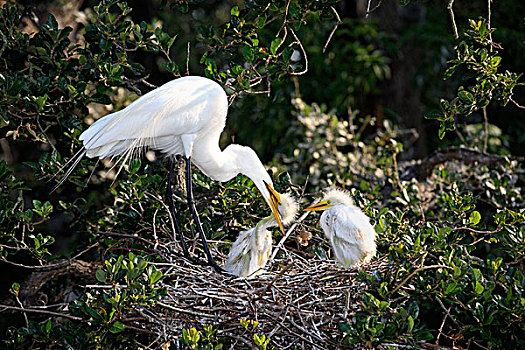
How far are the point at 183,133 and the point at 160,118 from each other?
144 mm

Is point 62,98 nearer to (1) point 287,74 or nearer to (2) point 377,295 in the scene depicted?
(1) point 287,74

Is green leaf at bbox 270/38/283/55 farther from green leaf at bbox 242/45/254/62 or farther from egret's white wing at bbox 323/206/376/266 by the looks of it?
egret's white wing at bbox 323/206/376/266

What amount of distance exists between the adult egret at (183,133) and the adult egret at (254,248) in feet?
0.21

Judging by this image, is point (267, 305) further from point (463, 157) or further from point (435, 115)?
point (463, 157)

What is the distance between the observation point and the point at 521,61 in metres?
5.28

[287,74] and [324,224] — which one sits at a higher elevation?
[287,74]

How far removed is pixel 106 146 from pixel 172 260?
58 centimetres

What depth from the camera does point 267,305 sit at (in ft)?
7.22

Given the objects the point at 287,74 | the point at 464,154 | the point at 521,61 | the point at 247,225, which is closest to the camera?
the point at 287,74

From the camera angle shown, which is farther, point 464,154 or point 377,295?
point 464,154

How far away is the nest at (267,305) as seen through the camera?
211cm

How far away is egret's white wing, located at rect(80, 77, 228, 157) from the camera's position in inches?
99.7

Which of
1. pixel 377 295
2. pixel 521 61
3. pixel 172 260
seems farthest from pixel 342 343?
pixel 521 61

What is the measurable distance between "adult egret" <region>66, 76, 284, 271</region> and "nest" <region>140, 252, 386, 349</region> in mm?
245
